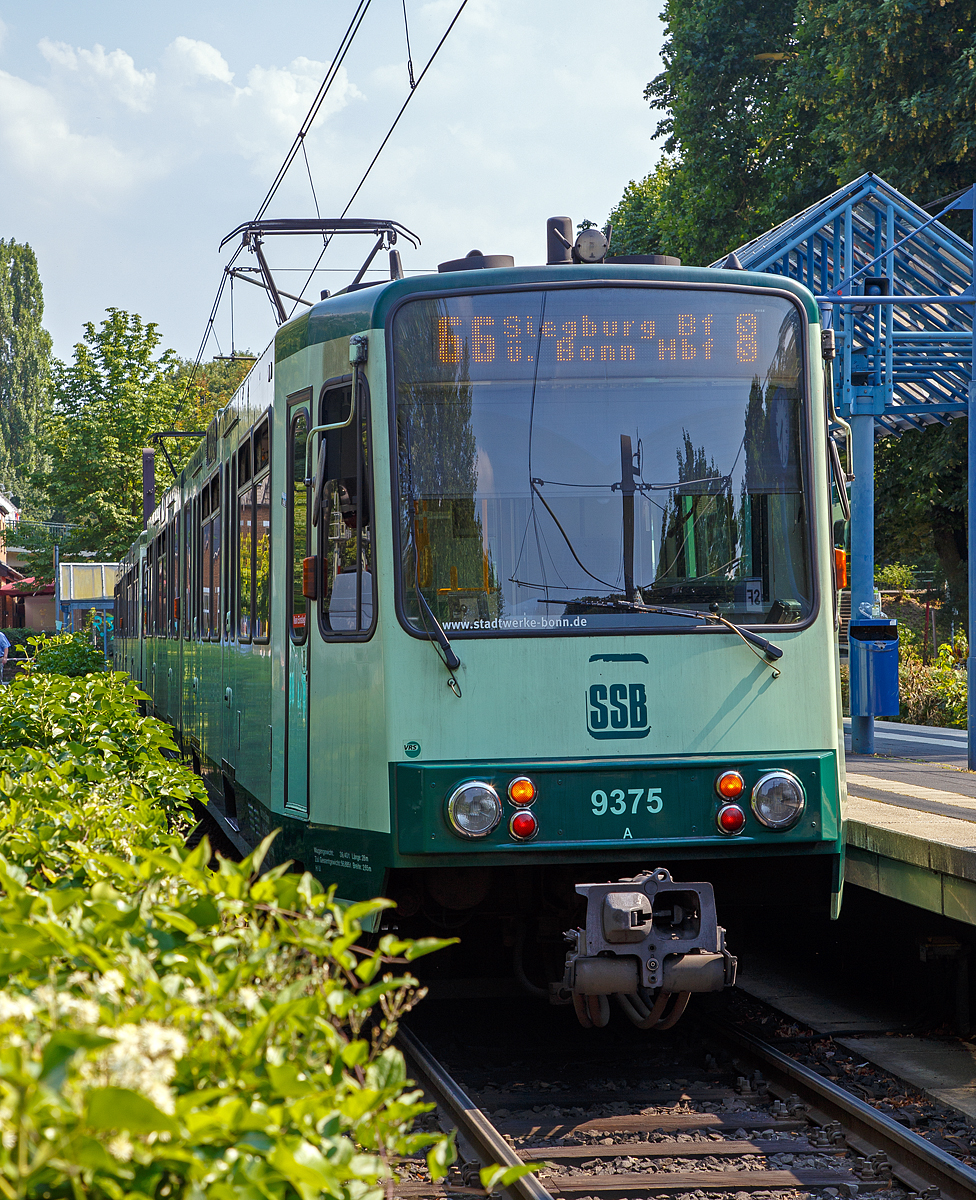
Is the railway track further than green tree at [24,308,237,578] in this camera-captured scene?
No

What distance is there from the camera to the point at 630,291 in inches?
230

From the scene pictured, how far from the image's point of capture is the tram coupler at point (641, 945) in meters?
5.32

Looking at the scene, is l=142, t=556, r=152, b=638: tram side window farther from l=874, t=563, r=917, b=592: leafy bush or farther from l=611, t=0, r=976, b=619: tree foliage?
l=874, t=563, r=917, b=592: leafy bush

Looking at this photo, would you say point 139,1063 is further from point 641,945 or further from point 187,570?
point 187,570

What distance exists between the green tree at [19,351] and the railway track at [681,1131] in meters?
92.4

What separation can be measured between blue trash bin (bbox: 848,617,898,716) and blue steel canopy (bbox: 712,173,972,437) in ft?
8.20

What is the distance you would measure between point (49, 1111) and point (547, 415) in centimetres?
433

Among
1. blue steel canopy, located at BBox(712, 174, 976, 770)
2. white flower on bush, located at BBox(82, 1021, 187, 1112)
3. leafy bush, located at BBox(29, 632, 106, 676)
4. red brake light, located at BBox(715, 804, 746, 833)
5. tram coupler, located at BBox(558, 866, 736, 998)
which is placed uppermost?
blue steel canopy, located at BBox(712, 174, 976, 770)

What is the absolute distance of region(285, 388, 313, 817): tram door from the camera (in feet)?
20.9

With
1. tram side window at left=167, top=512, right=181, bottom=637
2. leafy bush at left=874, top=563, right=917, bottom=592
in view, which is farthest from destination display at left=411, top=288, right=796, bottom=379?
leafy bush at left=874, top=563, right=917, bottom=592

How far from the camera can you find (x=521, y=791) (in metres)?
5.46

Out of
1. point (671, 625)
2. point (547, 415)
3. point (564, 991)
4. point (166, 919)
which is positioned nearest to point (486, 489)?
point (547, 415)

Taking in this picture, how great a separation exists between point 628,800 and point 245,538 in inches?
138

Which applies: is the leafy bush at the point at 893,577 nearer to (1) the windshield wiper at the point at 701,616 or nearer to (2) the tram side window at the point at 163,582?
(2) the tram side window at the point at 163,582
